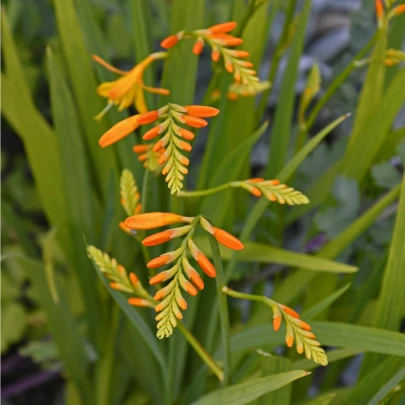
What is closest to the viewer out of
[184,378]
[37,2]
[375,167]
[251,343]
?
[251,343]

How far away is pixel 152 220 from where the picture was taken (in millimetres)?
456

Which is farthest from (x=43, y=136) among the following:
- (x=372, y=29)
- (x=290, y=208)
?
(x=372, y=29)

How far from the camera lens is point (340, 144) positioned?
0.96 m

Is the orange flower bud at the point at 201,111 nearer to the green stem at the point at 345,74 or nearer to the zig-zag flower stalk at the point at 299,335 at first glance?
the zig-zag flower stalk at the point at 299,335

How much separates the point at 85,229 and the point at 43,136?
0.16 m

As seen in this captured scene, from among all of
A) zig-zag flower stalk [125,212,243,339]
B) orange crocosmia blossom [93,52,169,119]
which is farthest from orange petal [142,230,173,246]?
orange crocosmia blossom [93,52,169,119]

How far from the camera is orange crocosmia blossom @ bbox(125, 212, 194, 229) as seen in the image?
1.48ft

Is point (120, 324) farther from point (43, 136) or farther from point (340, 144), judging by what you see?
point (340, 144)

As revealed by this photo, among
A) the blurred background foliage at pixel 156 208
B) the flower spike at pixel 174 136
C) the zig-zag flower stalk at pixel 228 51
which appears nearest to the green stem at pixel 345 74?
the blurred background foliage at pixel 156 208

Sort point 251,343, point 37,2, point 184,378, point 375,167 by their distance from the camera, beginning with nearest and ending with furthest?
point 251,343 < point 375,167 < point 184,378 < point 37,2

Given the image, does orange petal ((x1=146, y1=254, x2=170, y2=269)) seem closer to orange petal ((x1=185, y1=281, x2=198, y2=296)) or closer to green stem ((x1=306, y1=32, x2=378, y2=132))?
orange petal ((x1=185, y1=281, x2=198, y2=296))

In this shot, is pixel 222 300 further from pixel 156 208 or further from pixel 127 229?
pixel 156 208

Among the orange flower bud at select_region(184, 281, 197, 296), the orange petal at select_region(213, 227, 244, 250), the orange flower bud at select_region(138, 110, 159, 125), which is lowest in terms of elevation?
the orange flower bud at select_region(184, 281, 197, 296)

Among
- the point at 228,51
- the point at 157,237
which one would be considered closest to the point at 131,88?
the point at 228,51
